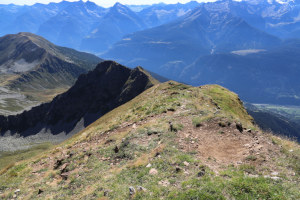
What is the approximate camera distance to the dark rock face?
15241cm

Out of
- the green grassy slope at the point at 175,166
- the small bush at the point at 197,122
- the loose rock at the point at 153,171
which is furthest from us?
the small bush at the point at 197,122

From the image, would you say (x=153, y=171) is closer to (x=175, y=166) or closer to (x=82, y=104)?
(x=175, y=166)

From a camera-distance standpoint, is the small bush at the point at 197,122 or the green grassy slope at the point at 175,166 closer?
the green grassy slope at the point at 175,166

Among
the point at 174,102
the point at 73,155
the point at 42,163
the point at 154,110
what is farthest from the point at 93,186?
the point at 174,102

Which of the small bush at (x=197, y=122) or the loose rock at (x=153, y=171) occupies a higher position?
the small bush at (x=197, y=122)

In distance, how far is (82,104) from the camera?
166875mm

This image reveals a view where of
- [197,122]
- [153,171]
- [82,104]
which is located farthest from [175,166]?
[82,104]

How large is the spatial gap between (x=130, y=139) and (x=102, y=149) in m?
3.32

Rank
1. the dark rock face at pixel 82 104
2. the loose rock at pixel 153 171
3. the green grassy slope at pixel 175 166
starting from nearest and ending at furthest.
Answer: the green grassy slope at pixel 175 166 → the loose rock at pixel 153 171 → the dark rock face at pixel 82 104

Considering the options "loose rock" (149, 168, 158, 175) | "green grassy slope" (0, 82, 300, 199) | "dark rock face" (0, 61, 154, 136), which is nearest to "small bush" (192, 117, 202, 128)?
"green grassy slope" (0, 82, 300, 199)

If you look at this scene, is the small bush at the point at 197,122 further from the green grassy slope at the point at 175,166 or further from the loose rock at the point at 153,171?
the loose rock at the point at 153,171

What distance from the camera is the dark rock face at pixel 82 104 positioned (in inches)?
6000

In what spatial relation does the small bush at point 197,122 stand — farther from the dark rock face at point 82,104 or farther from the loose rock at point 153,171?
the dark rock face at point 82,104

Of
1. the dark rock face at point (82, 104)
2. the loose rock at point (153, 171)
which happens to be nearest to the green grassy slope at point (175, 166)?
the loose rock at point (153, 171)
